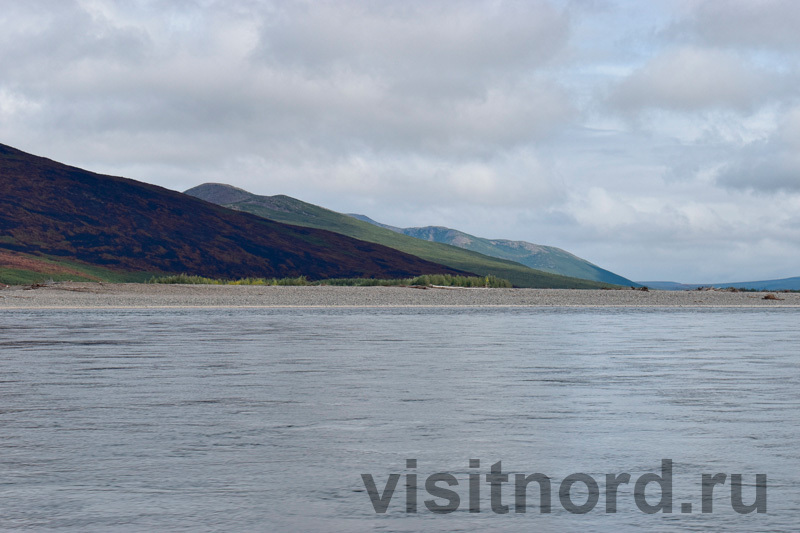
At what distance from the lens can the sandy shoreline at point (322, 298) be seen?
43531 millimetres

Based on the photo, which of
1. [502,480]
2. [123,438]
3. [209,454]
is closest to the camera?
[502,480]

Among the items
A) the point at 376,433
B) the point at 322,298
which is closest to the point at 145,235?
the point at 322,298

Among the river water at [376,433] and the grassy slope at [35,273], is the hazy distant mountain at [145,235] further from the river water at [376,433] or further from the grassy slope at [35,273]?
the river water at [376,433]

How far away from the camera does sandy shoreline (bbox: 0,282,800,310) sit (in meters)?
43.5

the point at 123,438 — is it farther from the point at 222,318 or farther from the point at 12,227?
the point at 12,227

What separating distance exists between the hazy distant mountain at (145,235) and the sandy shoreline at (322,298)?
40.2 m

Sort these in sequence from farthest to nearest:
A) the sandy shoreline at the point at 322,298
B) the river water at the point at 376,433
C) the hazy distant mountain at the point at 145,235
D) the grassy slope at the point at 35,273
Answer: the hazy distant mountain at the point at 145,235 → the grassy slope at the point at 35,273 → the sandy shoreline at the point at 322,298 → the river water at the point at 376,433

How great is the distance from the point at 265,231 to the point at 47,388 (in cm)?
→ 11740

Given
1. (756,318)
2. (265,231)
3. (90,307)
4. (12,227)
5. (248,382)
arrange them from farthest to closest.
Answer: (265,231)
(12,227)
(90,307)
(756,318)
(248,382)

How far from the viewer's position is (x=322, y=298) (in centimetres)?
4788

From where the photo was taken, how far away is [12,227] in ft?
316

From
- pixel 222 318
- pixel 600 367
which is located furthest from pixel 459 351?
pixel 222 318

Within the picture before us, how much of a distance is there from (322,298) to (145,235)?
6713 centimetres

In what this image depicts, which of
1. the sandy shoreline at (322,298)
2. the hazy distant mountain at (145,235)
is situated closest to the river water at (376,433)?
the sandy shoreline at (322,298)
